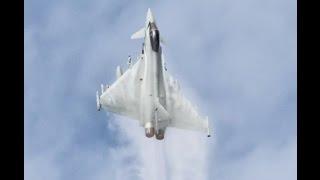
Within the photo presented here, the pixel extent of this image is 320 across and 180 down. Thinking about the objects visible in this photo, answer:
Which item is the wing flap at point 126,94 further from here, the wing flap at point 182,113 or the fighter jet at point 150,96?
the wing flap at point 182,113

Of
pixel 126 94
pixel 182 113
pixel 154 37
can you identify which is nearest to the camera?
pixel 154 37

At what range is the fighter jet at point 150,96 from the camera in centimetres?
14612

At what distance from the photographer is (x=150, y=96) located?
479ft

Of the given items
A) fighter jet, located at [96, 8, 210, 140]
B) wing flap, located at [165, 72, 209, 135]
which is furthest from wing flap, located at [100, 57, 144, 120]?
wing flap, located at [165, 72, 209, 135]

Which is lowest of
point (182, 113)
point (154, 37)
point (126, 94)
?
point (182, 113)

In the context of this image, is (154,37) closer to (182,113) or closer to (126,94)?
(126,94)

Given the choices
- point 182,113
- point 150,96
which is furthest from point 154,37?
point 182,113

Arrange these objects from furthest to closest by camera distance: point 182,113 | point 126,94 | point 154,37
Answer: point 182,113, point 126,94, point 154,37

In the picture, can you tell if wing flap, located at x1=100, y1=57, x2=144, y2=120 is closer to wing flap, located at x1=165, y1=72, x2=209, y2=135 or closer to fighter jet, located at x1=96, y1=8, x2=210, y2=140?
fighter jet, located at x1=96, y1=8, x2=210, y2=140

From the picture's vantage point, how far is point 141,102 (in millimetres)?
147125

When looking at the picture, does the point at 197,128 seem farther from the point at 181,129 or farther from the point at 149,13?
the point at 149,13

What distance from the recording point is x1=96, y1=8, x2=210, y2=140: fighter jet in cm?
14612

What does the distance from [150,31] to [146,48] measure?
203cm

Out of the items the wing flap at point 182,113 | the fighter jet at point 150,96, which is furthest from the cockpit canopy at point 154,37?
the wing flap at point 182,113
